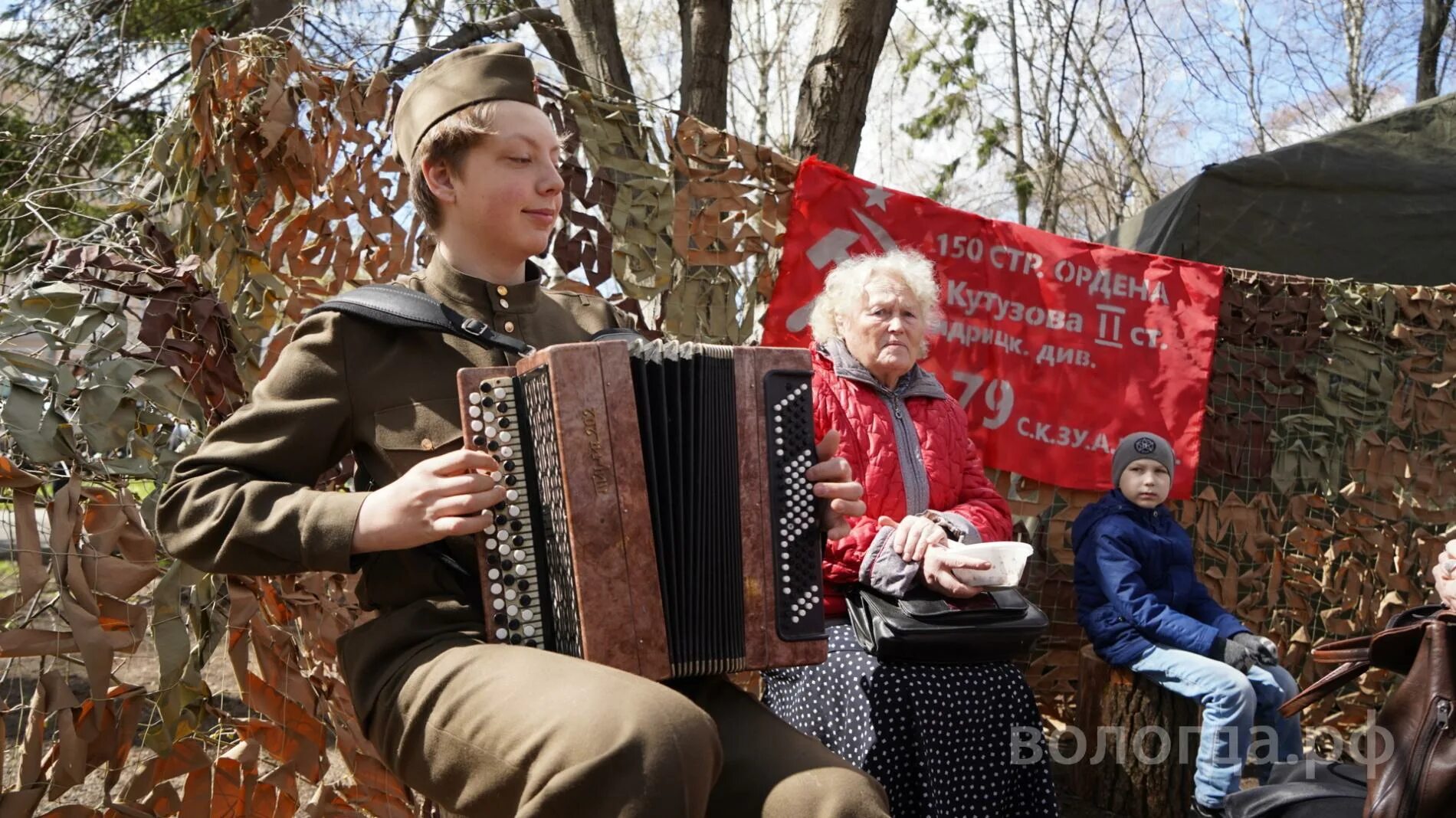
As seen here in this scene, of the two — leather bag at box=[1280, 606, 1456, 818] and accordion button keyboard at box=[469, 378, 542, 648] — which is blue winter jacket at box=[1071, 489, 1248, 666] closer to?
leather bag at box=[1280, 606, 1456, 818]

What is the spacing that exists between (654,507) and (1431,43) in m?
12.2

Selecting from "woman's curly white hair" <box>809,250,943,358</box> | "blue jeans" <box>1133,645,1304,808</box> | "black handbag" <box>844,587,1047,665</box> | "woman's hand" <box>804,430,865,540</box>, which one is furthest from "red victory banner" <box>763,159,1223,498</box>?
"woman's hand" <box>804,430,865,540</box>

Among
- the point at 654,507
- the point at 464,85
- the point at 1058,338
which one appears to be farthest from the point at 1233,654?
the point at 464,85

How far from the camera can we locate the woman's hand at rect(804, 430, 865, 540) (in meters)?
2.13

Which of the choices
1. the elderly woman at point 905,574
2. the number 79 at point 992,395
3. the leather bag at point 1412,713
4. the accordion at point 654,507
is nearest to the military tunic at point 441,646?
the accordion at point 654,507

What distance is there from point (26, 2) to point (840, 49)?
15.4ft

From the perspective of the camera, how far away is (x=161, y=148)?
121 inches

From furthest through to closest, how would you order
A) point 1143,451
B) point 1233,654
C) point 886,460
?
point 1143,451, point 1233,654, point 886,460

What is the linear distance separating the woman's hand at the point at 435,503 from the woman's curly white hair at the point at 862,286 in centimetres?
193

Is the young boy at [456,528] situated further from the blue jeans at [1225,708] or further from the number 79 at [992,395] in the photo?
the number 79 at [992,395]

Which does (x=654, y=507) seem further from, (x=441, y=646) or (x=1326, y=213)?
(x=1326, y=213)

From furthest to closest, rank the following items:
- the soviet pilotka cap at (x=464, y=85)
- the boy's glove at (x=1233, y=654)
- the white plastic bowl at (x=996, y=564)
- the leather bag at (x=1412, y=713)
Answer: the boy's glove at (x=1233, y=654) → the white plastic bowl at (x=996, y=564) → the leather bag at (x=1412, y=713) → the soviet pilotka cap at (x=464, y=85)

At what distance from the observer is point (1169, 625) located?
386cm

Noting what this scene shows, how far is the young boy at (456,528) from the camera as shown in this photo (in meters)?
1.67
